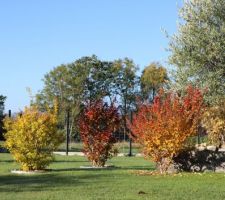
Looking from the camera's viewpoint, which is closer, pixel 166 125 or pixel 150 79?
pixel 166 125

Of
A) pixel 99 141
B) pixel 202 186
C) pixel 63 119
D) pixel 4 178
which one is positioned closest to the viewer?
pixel 202 186

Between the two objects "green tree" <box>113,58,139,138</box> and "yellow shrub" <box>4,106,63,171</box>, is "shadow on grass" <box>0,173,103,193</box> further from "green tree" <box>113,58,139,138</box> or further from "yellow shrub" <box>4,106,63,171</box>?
"green tree" <box>113,58,139,138</box>

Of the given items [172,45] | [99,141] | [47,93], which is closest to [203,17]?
[172,45]

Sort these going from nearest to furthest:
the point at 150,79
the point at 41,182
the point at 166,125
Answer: the point at 41,182 → the point at 166,125 → the point at 150,79

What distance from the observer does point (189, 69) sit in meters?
21.9

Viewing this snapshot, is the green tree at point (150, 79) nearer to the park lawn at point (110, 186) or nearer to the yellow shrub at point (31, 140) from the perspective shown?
the yellow shrub at point (31, 140)

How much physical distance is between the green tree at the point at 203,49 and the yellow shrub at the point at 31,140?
6558 millimetres

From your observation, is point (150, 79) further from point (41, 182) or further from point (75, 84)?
point (41, 182)

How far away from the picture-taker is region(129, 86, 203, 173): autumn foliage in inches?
648

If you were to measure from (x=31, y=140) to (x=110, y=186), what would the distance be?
20.2ft

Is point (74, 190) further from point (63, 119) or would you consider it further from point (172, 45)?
point (63, 119)

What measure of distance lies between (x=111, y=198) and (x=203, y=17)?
1314cm

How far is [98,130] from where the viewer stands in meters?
20.9

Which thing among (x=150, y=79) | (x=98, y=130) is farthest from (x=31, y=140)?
(x=150, y=79)
